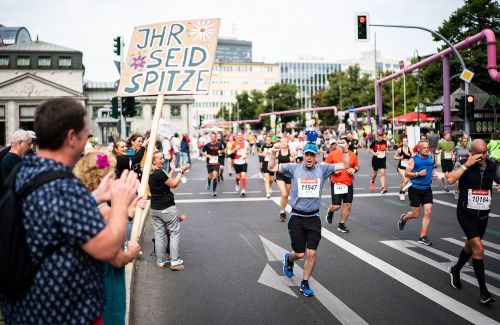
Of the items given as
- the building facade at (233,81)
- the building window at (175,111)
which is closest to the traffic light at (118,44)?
the building window at (175,111)

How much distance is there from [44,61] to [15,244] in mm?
80208

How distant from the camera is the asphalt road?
215 inches

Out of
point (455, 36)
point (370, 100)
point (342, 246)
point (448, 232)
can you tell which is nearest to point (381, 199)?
point (448, 232)

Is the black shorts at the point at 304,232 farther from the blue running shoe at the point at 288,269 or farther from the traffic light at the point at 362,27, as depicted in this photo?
the traffic light at the point at 362,27

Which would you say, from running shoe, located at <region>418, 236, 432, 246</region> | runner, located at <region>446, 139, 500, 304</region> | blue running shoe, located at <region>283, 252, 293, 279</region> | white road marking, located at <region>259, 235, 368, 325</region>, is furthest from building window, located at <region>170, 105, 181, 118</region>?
runner, located at <region>446, 139, 500, 304</region>

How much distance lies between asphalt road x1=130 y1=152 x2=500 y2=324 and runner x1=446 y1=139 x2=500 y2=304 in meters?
0.50

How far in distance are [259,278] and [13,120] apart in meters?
74.2

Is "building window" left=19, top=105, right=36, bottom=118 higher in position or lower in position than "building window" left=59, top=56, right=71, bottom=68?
lower

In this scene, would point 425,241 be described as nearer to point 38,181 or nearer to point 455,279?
point 455,279

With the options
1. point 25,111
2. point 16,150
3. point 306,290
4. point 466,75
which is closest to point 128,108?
point 16,150

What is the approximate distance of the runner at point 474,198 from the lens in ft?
20.3

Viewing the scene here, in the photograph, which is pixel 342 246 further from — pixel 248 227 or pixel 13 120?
pixel 13 120

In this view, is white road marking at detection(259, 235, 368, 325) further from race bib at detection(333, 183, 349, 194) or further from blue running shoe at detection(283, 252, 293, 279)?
race bib at detection(333, 183, 349, 194)

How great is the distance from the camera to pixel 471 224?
6.25m
